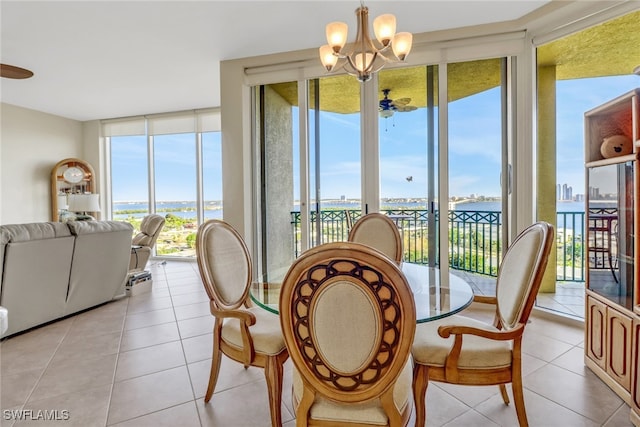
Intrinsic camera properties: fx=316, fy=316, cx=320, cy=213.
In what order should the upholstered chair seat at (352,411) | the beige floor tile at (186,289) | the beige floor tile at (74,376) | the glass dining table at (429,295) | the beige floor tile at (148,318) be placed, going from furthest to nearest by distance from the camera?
the beige floor tile at (186,289)
the beige floor tile at (148,318)
the beige floor tile at (74,376)
the glass dining table at (429,295)
the upholstered chair seat at (352,411)

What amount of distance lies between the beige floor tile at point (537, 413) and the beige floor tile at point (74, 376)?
2.26m

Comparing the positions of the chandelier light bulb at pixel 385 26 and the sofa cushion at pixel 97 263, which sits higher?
the chandelier light bulb at pixel 385 26

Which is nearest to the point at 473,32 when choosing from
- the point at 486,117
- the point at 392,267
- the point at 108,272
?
the point at 486,117

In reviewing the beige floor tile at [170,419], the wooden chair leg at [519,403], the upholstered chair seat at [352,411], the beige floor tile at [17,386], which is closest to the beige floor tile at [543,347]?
the wooden chair leg at [519,403]

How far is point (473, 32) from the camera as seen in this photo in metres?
3.07

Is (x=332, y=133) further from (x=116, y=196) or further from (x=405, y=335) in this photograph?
(x=116, y=196)

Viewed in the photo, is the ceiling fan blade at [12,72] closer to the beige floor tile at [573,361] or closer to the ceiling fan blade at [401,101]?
the ceiling fan blade at [401,101]

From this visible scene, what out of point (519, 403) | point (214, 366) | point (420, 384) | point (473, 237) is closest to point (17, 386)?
point (214, 366)

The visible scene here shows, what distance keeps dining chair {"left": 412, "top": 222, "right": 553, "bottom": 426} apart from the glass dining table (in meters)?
0.09

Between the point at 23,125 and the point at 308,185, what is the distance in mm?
5502

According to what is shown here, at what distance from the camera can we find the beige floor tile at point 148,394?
171cm

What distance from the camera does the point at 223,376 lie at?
2.06 metres

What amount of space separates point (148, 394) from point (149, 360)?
1.50 ft

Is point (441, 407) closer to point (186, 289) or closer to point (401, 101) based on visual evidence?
point (401, 101)
